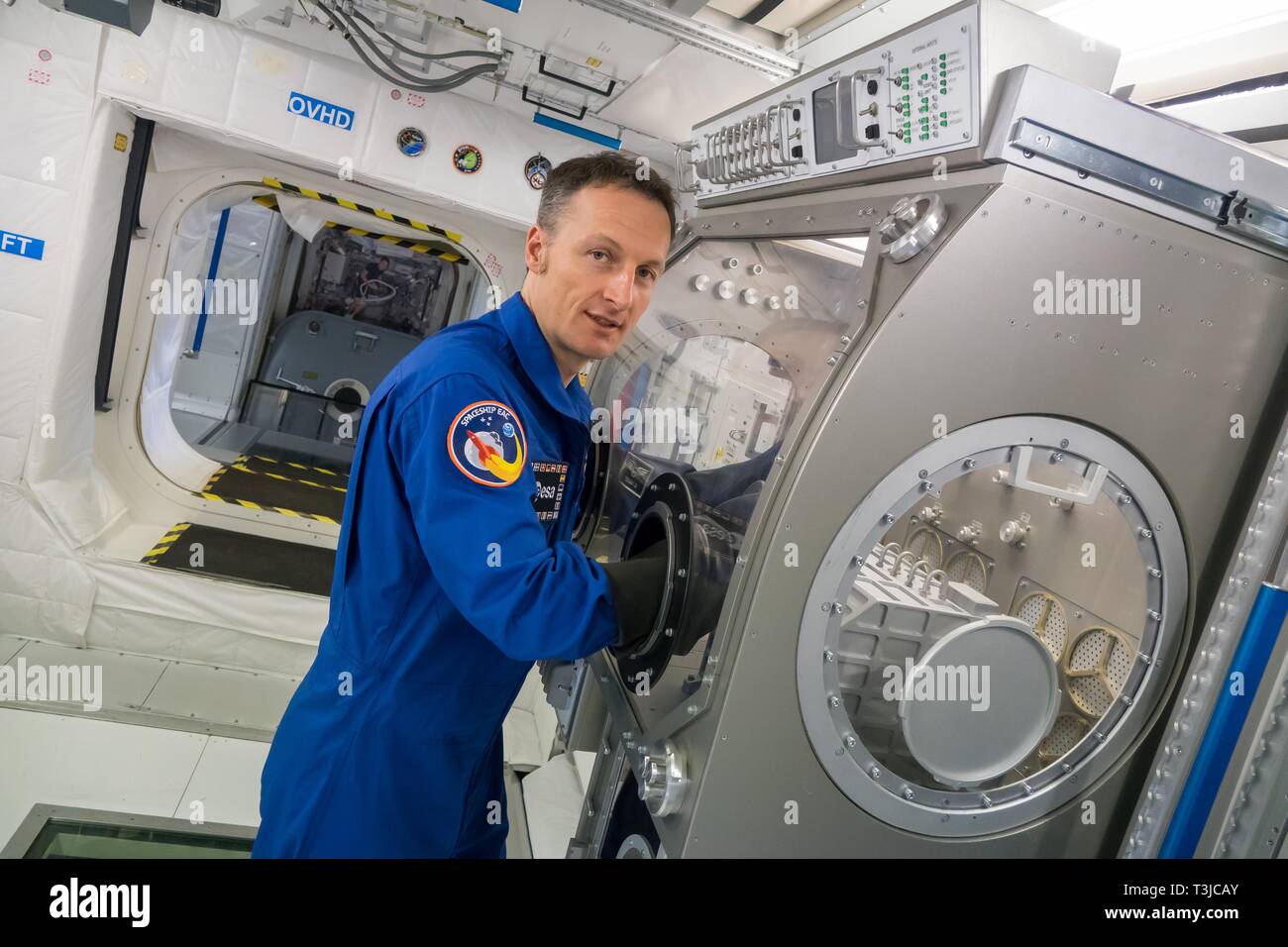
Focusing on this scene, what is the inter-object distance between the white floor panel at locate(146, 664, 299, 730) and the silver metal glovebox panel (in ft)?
11.0

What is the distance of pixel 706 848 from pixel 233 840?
244 cm

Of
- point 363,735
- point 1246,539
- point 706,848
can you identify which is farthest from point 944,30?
point 363,735

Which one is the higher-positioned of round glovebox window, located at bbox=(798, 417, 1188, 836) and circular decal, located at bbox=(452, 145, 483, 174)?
circular decal, located at bbox=(452, 145, 483, 174)

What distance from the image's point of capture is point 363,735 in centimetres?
175

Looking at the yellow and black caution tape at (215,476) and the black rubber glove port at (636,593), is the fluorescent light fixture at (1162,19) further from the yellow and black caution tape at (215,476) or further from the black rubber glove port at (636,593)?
the yellow and black caution tape at (215,476)

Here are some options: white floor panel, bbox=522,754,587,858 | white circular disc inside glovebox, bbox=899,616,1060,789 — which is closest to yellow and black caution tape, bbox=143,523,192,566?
white floor panel, bbox=522,754,587,858

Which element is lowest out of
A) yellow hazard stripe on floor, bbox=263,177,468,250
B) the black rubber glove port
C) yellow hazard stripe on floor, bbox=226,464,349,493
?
yellow hazard stripe on floor, bbox=226,464,349,493

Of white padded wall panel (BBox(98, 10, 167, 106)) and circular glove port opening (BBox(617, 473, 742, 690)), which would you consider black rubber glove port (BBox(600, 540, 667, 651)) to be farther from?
white padded wall panel (BBox(98, 10, 167, 106))

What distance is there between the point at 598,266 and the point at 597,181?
19 cm

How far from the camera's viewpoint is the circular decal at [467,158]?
13.7ft

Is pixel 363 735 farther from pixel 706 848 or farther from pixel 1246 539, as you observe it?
pixel 1246 539

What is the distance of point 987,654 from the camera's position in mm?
1673

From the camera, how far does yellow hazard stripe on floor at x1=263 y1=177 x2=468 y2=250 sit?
4684mm
